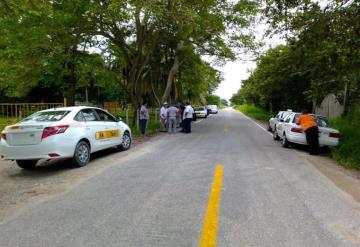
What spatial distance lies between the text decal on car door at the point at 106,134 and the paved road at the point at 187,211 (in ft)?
6.18

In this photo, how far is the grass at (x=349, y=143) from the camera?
11645 millimetres

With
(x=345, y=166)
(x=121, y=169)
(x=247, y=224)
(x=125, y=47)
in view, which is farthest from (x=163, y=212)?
(x=125, y=47)

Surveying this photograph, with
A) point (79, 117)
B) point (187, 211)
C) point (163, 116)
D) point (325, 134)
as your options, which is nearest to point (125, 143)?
point (79, 117)

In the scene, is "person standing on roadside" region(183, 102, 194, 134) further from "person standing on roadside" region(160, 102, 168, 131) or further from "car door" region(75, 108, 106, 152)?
"car door" region(75, 108, 106, 152)

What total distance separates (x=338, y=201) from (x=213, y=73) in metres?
30.4

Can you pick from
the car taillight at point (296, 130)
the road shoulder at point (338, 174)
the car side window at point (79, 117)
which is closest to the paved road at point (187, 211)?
the road shoulder at point (338, 174)

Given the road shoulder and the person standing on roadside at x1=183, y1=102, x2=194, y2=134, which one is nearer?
the road shoulder

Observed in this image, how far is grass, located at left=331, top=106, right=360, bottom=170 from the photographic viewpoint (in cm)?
1164

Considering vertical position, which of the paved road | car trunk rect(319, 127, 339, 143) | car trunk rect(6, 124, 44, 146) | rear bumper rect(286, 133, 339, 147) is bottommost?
the paved road

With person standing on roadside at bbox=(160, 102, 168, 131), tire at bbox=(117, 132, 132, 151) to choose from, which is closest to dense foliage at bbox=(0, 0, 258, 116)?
person standing on roadside at bbox=(160, 102, 168, 131)

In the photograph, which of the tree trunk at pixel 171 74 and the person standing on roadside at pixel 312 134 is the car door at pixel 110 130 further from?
the tree trunk at pixel 171 74

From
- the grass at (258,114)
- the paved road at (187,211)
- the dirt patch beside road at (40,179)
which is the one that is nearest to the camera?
the paved road at (187,211)

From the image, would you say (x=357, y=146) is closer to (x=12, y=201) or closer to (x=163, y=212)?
(x=163, y=212)

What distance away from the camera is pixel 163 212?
5.84 m
